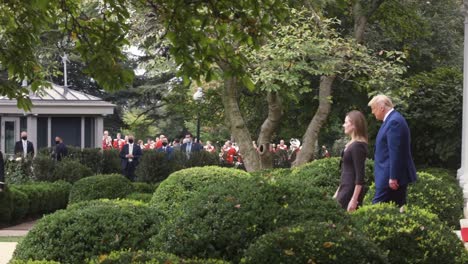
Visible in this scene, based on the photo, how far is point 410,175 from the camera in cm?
924

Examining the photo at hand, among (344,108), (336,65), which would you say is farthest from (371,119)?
(336,65)

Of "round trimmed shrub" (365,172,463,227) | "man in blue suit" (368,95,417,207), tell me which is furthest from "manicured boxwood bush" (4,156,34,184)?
"man in blue suit" (368,95,417,207)

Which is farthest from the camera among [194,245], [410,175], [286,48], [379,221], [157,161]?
[157,161]

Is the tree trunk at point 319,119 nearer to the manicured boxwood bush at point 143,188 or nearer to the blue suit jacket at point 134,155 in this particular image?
the manicured boxwood bush at point 143,188

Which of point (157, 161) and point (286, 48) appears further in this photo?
point (157, 161)

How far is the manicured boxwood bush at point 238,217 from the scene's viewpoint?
680cm

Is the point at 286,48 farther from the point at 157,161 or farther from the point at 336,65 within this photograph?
the point at 157,161

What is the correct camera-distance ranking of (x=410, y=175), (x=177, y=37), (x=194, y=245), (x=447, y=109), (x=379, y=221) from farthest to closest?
(x=447, y=109)
(x=410, y=175)
(x=177, y=37)
(x=379, y=221)
(x=194, y=245)

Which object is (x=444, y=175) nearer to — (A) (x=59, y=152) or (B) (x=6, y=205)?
(B) (x=6, y=205)

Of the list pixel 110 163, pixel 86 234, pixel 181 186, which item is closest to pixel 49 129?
pixel 110 163

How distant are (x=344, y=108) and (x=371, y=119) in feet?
3.42

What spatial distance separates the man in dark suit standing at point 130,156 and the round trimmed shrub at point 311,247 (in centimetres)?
2368

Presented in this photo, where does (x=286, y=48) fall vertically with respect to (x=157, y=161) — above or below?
above

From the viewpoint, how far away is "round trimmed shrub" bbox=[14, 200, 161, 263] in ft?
27.8
